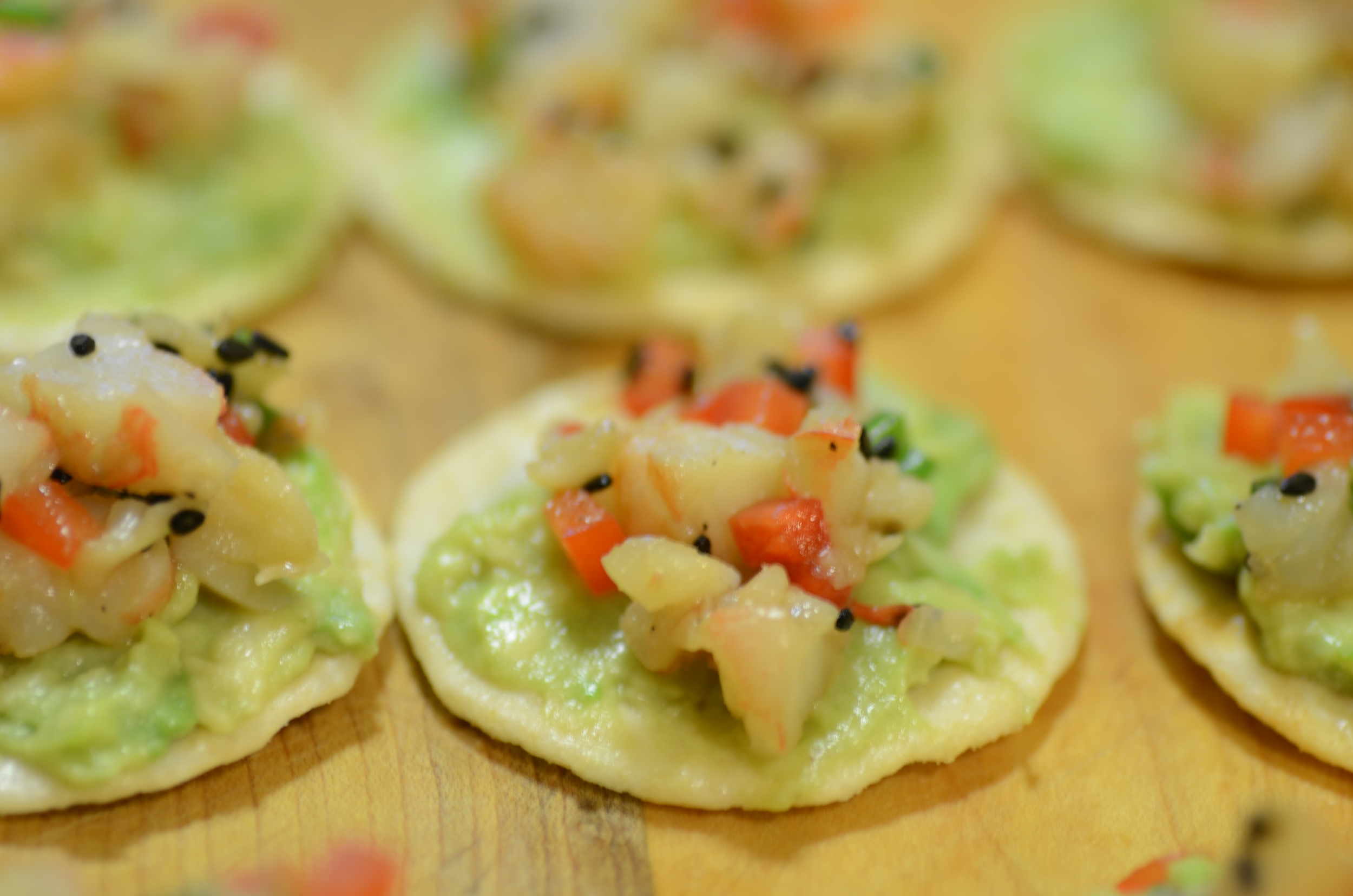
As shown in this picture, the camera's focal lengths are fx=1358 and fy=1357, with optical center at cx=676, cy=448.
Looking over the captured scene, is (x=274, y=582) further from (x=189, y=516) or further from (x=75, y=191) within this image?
(x=75, y=191)

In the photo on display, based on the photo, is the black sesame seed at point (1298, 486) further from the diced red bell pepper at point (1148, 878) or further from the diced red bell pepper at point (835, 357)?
the diced red bell pepper at point (835, 357)

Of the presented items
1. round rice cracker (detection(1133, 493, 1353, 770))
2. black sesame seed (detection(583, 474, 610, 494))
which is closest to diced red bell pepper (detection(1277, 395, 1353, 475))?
round rice cracker (detection(1133, 493, 1353, 770))

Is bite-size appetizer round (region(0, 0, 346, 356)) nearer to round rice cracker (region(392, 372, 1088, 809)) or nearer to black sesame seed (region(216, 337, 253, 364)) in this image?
black sesame seed (region(216, 337, 253, 364))

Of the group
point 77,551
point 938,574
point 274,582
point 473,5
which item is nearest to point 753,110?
point 473,5

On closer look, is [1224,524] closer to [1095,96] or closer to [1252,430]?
[1252,430]

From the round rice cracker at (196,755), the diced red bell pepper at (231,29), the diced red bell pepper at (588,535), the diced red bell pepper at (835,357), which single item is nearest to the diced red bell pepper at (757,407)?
the diced red bell pepper at (835,357)

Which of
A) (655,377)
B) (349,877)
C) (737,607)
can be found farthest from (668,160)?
(349,877)
